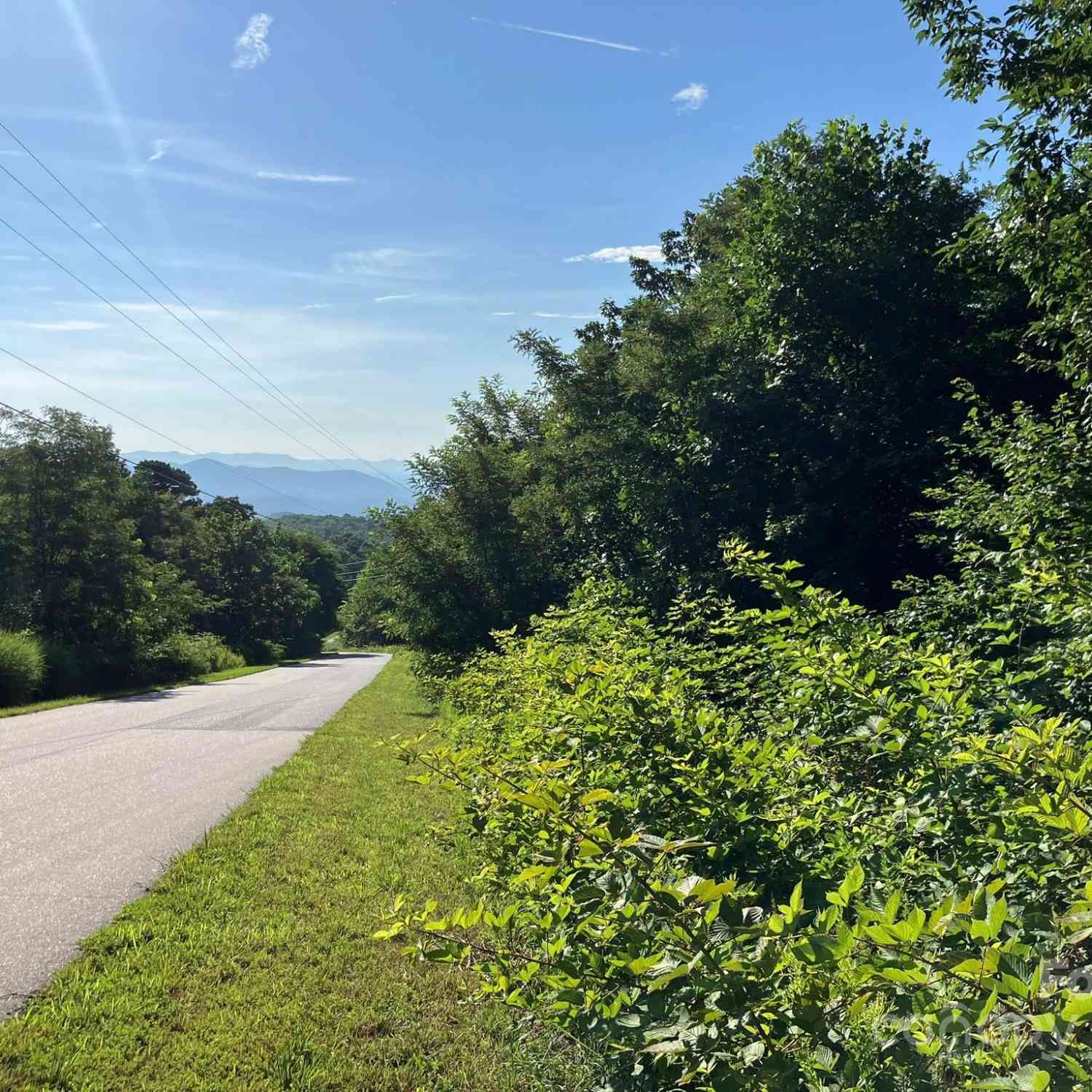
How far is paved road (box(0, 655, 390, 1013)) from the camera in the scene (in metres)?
4.62

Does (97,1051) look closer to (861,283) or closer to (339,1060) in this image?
(339,1060)

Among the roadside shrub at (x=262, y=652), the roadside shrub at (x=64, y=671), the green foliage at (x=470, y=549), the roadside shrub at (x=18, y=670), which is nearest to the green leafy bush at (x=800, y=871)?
the green foliage at (x=470, y=549)

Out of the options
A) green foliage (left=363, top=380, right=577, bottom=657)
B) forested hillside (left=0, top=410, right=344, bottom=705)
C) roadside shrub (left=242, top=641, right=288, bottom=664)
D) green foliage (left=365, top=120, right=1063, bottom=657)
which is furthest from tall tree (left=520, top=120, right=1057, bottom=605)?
roadside shrub (left=242, top=641, right=288, bottom=664)

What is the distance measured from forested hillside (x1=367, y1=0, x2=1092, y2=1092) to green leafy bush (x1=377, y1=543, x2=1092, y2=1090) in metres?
0.02

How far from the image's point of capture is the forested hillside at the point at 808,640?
5.59 feet

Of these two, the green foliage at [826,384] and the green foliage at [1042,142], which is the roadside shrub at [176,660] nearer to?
the green foliage at [826,384]

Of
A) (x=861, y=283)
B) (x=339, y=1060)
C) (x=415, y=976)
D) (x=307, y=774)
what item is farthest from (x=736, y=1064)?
(x=861, y=283)

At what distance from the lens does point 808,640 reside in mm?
3449

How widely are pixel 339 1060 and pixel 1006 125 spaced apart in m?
9.34

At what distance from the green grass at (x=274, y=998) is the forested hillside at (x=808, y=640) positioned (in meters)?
0.43

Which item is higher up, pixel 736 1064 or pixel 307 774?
pixel 736 1064

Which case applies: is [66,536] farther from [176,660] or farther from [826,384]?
[826,384]

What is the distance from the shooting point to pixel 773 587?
362 cm

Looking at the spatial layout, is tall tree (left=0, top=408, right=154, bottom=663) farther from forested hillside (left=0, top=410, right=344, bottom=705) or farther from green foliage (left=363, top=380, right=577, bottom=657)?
green foliage (left=363, top=380, right=577, bottom=657)
